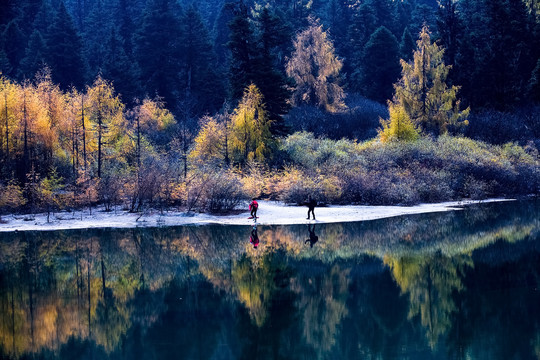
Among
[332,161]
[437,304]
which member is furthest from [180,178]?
[437,304]

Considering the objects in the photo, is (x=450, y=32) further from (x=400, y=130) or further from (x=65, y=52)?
(x=65, y=52)

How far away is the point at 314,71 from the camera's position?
5969 centimetres

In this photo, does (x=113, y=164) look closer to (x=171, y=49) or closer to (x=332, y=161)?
→ (x=332, y=161)

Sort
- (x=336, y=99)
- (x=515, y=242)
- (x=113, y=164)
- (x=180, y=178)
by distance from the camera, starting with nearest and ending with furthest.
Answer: (x=515, y=242)
(x=180, y=178)
(x=113, y=164)
(x=336, y=99)

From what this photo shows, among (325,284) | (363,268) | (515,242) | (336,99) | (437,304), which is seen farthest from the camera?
(336,99)

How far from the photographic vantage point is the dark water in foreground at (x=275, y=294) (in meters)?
13.6

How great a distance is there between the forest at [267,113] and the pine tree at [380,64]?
157 millimetres

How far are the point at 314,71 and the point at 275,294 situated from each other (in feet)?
146

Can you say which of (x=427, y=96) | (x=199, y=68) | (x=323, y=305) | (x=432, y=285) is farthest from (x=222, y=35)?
(x=323, y=305)

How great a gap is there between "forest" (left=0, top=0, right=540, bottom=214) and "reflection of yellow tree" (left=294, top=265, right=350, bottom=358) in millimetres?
15009

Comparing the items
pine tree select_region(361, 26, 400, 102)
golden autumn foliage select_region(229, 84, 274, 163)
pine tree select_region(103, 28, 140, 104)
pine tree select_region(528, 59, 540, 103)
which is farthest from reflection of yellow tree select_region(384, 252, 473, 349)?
pine tree select_region(103, 28, 140, 104)

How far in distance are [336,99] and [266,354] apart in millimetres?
49027

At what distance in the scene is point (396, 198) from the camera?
37000 mm

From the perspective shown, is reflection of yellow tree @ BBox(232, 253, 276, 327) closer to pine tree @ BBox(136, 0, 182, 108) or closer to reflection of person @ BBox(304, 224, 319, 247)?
reflection of person @ BBox(304, 224, 319, 247)
